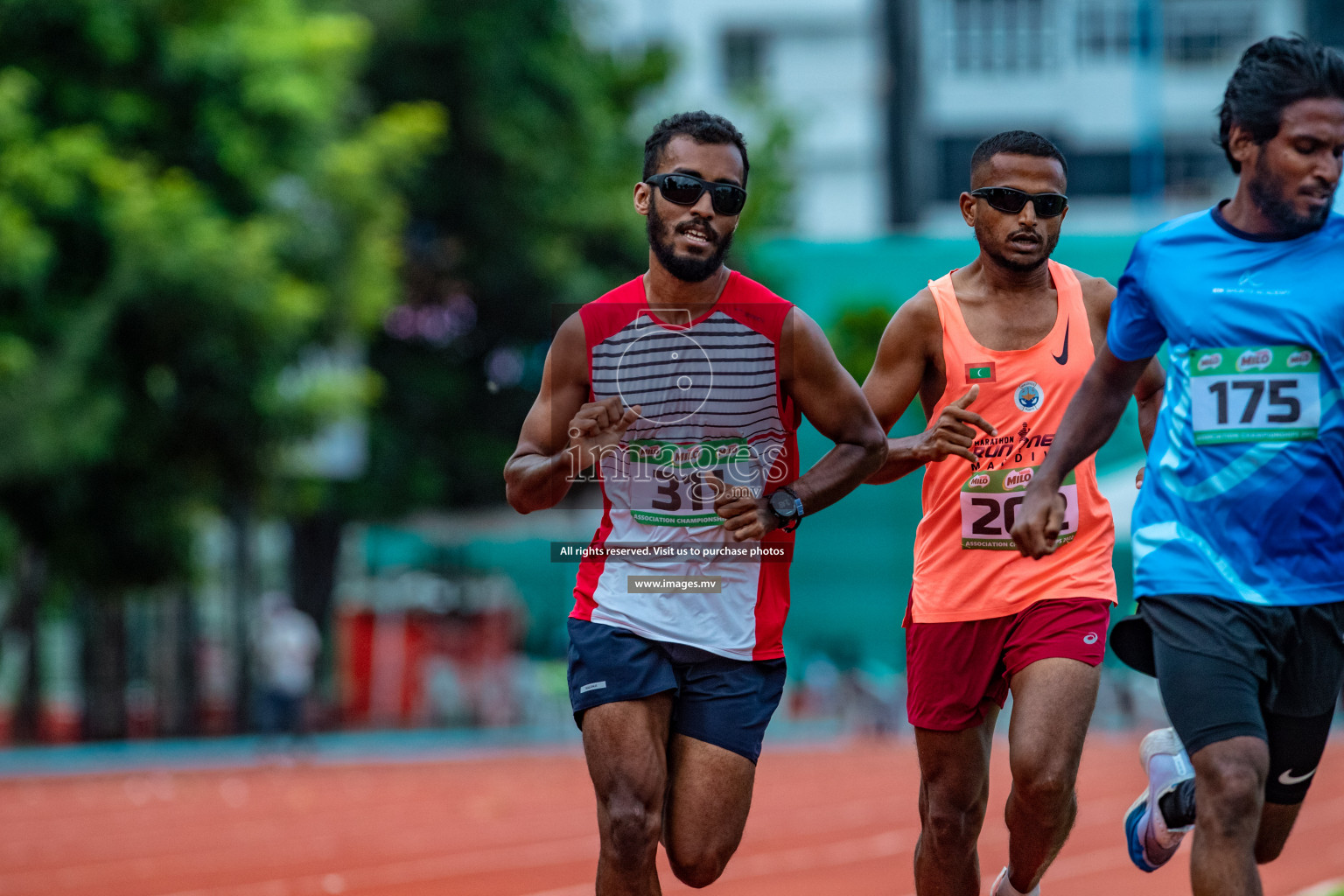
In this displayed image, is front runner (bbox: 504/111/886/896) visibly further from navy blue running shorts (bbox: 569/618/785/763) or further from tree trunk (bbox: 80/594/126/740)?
tree trunk (bbox: 80/594/126/740)

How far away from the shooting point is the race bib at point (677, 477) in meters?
5.38

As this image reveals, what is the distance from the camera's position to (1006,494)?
5.62 m

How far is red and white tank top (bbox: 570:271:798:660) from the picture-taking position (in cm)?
537

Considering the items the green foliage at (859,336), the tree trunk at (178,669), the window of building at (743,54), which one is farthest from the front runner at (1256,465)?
the window of building at (743,54)

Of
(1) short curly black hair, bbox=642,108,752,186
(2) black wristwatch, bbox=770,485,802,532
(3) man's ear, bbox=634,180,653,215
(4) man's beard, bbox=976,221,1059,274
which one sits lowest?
(2) black wristwatch, bbox=770,485,802,532

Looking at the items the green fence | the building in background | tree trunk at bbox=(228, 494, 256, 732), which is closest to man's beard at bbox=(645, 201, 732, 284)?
the green fence

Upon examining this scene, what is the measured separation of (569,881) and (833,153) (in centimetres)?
3753

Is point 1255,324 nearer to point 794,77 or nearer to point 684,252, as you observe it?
point 684,252

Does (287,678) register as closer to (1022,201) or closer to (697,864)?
(697,864)

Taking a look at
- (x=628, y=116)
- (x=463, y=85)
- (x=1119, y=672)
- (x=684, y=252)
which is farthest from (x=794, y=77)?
(x=684, y=252)

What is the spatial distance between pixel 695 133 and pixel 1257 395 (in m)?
1.81

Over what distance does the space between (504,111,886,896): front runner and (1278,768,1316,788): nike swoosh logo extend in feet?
4.76

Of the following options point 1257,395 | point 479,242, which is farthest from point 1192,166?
point 1257,395

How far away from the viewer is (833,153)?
46.7 meters
